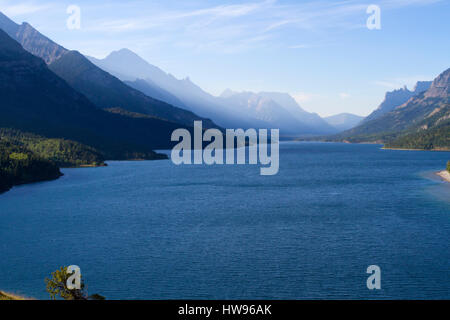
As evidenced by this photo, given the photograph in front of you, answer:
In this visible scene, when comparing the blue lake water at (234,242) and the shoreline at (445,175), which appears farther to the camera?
the shoreline at (445,175)

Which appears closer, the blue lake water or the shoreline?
the blue lake water

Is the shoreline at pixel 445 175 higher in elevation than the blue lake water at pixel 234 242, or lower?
higher

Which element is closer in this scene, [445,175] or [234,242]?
[234,242]

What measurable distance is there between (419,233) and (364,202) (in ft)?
130

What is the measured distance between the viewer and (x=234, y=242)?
81.4 m

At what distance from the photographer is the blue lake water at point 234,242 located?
5856cm

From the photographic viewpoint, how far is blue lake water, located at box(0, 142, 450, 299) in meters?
58.6

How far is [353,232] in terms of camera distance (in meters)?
87.9
